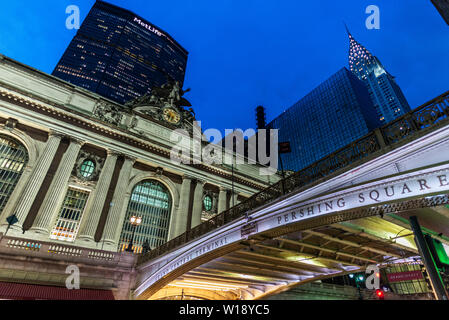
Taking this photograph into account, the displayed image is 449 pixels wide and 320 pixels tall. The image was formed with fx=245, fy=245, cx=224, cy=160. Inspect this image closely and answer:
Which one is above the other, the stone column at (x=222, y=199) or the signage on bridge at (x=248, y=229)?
the stone column at (x=222, y=199)

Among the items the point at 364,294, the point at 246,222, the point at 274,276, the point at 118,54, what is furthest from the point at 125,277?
the point at 118,54

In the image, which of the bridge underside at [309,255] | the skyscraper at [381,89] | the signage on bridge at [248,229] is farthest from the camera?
the skyscraper at [381,89]

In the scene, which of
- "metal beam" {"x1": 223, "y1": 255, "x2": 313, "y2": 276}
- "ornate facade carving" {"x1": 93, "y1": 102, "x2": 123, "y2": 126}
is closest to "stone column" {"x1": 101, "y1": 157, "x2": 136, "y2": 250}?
"ornate facade carving" {"x1": 93, "y1": 102, "x2": 123, "y2": 126}

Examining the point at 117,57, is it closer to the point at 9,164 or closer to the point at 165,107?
the point at 165,107

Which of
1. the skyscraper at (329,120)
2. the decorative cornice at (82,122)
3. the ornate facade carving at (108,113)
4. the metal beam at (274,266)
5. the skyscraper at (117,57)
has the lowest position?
the metal beam at (274,266)

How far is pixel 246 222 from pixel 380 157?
523 centimetres

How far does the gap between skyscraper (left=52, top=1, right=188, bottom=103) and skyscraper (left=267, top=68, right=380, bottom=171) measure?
140 ft

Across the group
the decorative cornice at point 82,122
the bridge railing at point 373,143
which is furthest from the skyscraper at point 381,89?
the bridge railing at point 373,143

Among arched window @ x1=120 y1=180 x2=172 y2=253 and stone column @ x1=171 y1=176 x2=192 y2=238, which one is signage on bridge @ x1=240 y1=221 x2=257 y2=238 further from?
arched window @ x1=120 y1=180 x2=172 y2=253

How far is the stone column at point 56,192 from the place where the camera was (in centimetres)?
1717

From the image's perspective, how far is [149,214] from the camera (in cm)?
2311

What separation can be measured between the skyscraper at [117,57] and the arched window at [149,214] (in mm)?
50522

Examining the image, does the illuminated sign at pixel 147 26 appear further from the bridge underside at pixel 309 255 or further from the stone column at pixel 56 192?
the bridge underside at pixel 309 255

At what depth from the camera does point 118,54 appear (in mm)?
75500
